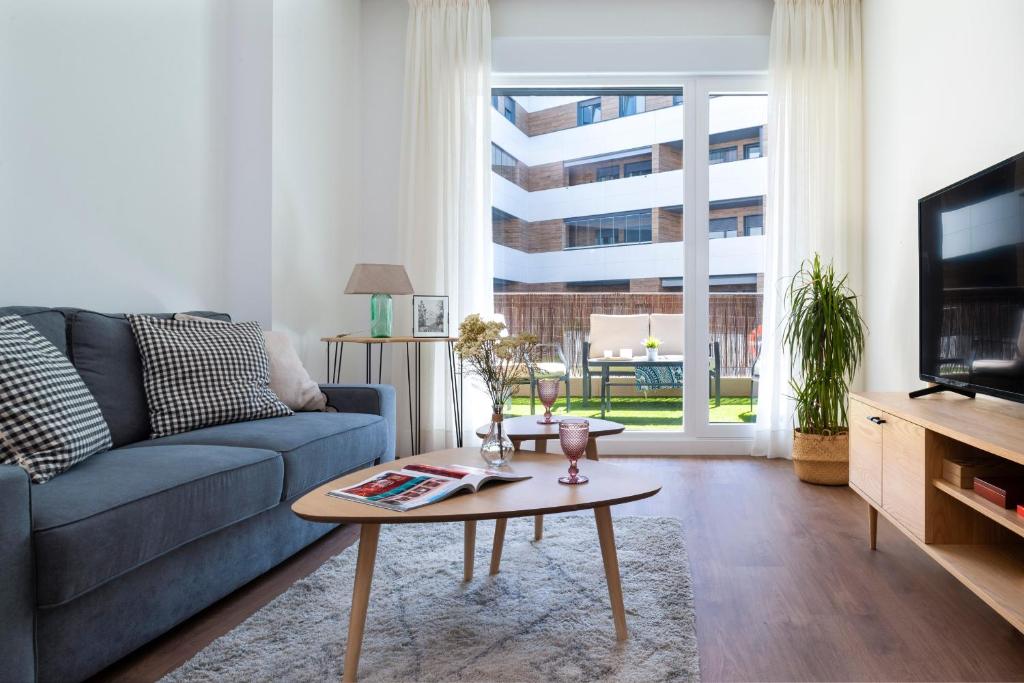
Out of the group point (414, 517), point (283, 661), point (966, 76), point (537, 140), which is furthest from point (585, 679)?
point (537, 140)

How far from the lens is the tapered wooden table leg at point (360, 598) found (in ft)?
5.29

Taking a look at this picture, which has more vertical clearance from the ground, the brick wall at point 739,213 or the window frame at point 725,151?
the window frame at point 725,151

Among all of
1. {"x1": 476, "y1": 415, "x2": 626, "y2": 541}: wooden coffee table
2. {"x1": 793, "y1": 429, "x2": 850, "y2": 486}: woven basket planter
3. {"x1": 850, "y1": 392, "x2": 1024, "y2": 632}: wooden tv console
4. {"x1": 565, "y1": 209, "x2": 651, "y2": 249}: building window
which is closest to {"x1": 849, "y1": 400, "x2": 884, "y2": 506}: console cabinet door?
{"x1": 850, "y1": 392, "x2": 1024, "y2": 632}: wooden tv console

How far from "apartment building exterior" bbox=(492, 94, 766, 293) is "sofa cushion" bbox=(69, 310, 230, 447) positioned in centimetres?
268

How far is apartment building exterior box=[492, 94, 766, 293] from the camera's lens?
4566 millimetres

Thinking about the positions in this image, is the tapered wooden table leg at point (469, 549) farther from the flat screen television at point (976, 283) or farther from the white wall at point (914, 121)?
the white wall at point (914, 121)

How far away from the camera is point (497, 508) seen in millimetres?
1655

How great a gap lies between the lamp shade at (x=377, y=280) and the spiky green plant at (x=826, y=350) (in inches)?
88.2

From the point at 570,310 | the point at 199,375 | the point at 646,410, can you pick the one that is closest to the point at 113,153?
the point at 199,375

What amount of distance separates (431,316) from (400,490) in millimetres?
2489

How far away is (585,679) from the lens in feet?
5.35

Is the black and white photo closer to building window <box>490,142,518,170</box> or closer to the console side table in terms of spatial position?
the console side table

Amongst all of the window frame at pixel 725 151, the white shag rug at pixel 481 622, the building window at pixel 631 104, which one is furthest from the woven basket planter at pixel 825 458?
the building window at pixel 631 104

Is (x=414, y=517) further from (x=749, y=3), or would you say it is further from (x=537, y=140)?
(x=749, y=3)
